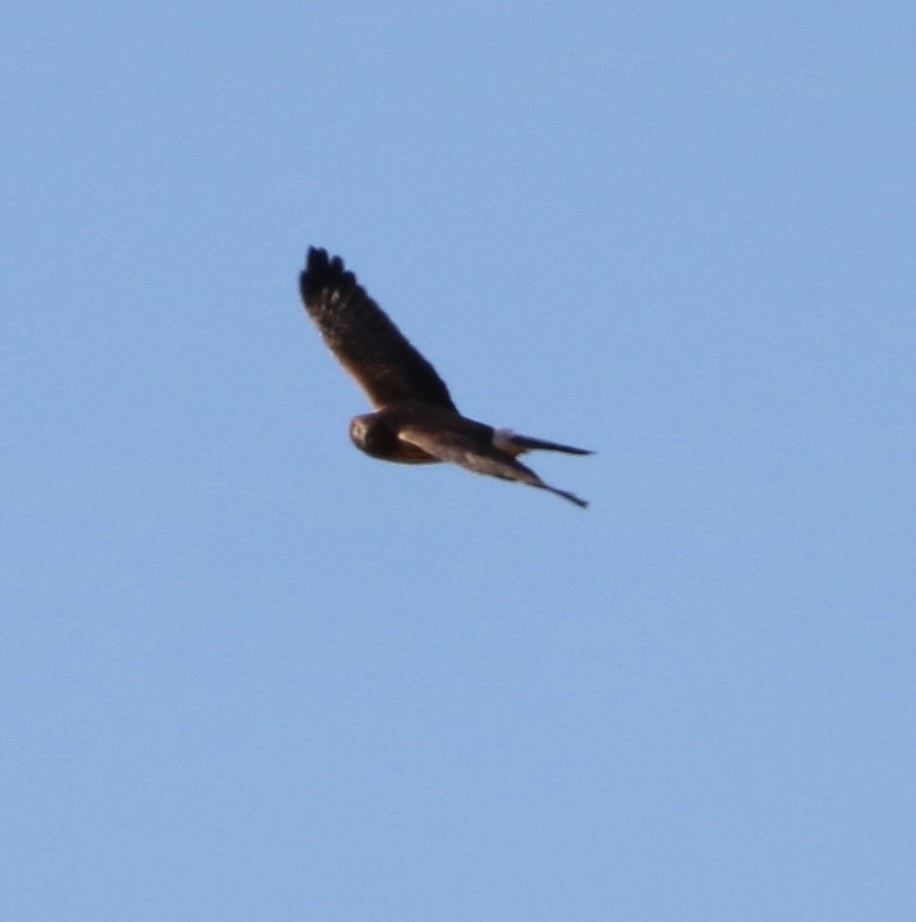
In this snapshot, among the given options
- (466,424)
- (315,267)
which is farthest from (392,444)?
(315,267)

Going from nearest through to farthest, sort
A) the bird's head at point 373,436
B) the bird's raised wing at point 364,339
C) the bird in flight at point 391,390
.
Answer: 1. the bird in flight at point 391,390
2. the bird's head at point 373,436
3. the bird's raised wing at point 364,339

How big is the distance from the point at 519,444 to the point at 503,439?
4.4 inches

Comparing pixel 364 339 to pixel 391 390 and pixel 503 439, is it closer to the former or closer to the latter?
pixel 391 390

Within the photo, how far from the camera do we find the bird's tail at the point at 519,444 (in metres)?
17.1

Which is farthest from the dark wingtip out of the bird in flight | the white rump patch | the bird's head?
the white rump patch

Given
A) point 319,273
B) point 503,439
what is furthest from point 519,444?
point 319,273

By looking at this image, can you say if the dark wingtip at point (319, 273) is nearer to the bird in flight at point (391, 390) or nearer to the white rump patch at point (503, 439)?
the bird in flight at point (391, 390)

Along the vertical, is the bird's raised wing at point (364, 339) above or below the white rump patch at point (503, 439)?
above

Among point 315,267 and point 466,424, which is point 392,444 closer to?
point 466,424

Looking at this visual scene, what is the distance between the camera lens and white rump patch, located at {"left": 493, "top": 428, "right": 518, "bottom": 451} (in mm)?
17062

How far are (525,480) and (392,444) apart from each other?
2.76 m

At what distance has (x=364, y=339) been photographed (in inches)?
765

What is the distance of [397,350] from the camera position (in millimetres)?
19234

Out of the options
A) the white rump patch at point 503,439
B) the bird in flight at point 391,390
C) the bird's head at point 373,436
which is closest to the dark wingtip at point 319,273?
the bird in flight at point 391,390
